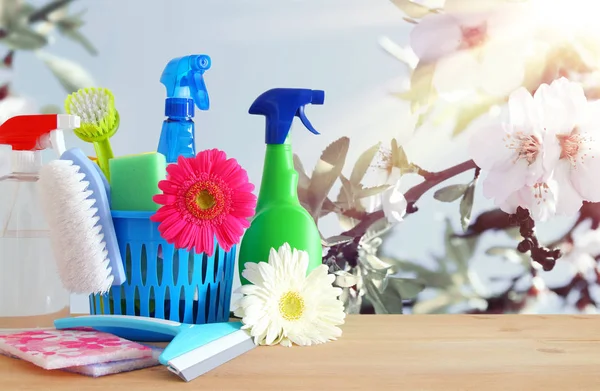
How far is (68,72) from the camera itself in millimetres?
940

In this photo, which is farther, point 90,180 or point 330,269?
point 330,269

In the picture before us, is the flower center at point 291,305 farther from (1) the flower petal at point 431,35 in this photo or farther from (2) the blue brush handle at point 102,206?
(1) the flower petal at point 431,35

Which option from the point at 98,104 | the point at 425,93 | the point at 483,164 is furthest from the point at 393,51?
the point at 98,104

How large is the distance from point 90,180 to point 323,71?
44 cm

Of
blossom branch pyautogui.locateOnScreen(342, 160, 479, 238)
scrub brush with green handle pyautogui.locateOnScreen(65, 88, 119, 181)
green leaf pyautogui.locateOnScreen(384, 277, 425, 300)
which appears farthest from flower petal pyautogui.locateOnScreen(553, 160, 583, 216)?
scrub brush with green handle pyautogui.locateOnScreen(65, 88, 119, 181)

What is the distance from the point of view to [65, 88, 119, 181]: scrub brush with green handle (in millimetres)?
727

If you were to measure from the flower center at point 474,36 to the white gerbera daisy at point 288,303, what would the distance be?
1.55 feet

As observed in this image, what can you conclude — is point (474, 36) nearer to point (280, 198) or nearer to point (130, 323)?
point (280, 198)

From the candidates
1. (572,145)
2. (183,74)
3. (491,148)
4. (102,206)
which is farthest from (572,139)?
(102,206)

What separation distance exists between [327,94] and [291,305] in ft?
1.26

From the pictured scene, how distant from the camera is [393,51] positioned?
98cm

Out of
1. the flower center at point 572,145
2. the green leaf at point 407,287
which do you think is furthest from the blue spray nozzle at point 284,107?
the flower center at point 572,145

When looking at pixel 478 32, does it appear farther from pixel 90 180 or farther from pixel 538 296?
pixel 90 180

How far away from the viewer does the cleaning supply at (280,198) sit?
75cm
